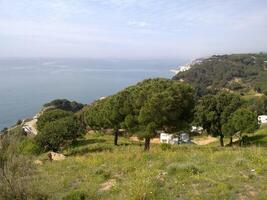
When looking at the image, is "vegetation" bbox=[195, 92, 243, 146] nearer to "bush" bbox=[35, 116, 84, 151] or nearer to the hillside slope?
"bush" bbox=[35, 116, 84, 151]

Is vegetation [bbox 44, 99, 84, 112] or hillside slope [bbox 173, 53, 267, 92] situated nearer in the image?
vegetation [bbox 44, 99, 84, 112]

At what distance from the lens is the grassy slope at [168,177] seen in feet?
27.4

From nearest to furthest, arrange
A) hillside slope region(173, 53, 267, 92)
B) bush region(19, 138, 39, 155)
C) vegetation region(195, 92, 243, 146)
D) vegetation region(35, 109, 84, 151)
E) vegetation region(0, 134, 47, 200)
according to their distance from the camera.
Result: vegetation region(0, 134, 47, 200) → bush region(19, 138, 39, 155) → vegetation region(35, 109, 84, 151) → vegetation region(195, 92, 243, 146) → hillside slope region(173, 53, 267, 92)

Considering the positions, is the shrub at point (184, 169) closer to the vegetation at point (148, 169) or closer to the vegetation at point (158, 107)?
the vegetation at point (148, 169)

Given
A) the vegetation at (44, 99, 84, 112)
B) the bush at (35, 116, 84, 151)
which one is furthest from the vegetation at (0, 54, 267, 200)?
the vegetation at (44, 99, 84, 112)

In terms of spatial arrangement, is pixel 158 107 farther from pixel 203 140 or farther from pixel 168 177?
pixel 203 140

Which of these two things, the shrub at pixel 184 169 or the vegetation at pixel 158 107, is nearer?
the shrub at pixel 184 169

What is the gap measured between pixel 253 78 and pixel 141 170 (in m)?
129

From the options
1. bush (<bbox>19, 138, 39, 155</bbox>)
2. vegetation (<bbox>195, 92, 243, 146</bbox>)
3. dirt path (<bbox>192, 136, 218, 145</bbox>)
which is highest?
vegetation (<bbox>195, 92, 243, 146</bbox>)

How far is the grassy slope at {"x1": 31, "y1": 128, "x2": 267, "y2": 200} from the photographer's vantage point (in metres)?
8.36

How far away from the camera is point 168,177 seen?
32.0 ft

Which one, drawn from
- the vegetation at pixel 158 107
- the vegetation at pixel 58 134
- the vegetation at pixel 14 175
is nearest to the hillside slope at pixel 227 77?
the vegetation at pixel 58 134

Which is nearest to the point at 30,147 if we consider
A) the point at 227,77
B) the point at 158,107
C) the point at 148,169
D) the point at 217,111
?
the point at 158,107

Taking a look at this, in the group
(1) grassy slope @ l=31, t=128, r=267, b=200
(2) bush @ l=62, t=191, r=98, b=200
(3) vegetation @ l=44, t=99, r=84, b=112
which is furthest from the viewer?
(3) vegetation @ l=44, t=99, r=84, b=112
